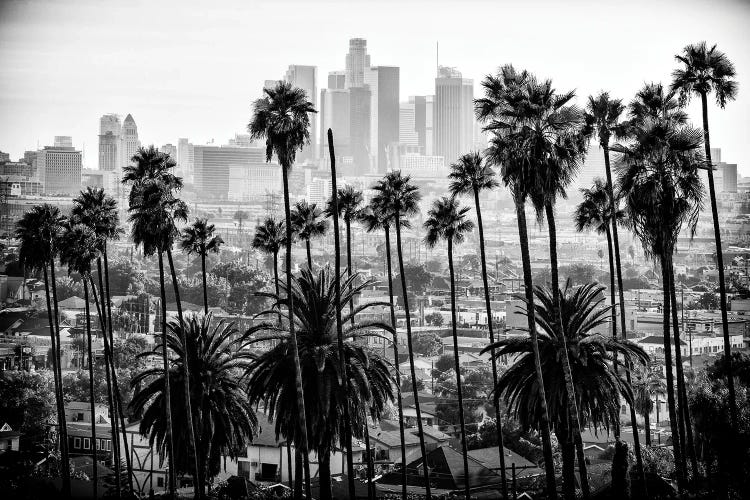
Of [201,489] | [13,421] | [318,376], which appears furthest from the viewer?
[13,421]

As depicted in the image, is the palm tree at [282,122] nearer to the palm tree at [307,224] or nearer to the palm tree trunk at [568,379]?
the palm tree trunk at [568,379]

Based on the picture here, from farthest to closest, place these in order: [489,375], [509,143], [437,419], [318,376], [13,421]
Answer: [489,375], [437,419], [13,421], [318,376], [509,143]

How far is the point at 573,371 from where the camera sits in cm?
2586

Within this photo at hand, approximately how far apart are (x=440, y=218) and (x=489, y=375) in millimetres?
47300

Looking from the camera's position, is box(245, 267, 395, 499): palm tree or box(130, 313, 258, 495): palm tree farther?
box(130, 313, 258, 495): palm tree

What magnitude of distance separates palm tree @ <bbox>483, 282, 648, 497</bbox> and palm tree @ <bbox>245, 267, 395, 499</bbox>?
377cm

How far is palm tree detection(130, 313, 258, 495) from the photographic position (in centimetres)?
3109

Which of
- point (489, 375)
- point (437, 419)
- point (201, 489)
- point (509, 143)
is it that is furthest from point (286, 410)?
point (489, 375)

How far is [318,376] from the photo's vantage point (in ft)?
88.5

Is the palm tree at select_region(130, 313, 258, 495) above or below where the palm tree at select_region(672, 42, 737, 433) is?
below

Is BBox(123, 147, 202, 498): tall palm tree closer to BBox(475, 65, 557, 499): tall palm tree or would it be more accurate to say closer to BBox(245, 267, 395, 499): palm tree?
BBox(245, 267, 395, 499): palm tree

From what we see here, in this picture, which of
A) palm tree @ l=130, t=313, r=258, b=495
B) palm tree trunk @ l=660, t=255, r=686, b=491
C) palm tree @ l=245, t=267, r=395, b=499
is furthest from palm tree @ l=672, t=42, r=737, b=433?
palm tree @ l=130, t=313, r=258, b=495

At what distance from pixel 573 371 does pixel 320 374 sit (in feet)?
22.8

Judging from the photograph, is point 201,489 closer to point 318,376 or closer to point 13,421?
point 318,376
